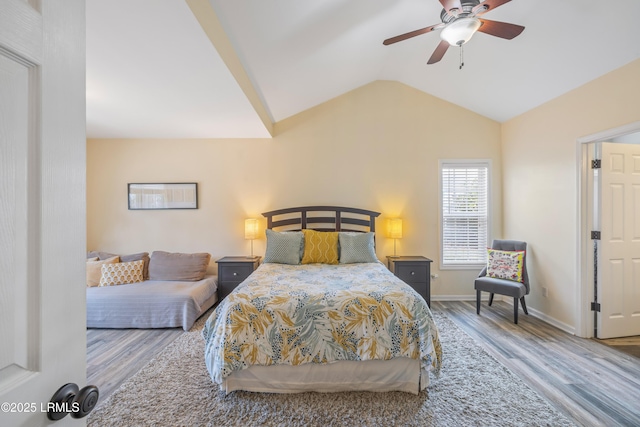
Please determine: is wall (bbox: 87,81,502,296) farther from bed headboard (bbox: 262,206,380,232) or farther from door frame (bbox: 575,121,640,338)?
door frame (bbox: 575,121,640,338)

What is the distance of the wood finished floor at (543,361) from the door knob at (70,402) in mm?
2069

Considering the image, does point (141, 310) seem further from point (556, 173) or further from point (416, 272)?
point (556, 173)

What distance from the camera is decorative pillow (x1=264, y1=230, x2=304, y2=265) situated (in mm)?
3535

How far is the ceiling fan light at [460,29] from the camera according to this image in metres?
2.00

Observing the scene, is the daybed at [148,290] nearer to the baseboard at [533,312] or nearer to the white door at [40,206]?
the white door at [40,206]

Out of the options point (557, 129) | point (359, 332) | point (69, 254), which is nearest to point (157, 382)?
point (359, 332)

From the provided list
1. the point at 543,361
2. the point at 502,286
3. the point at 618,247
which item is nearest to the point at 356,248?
the point at 502,286

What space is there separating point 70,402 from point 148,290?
328cm

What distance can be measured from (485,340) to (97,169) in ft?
18.6

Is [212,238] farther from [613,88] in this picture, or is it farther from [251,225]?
[613,88]

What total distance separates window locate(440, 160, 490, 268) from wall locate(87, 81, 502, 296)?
0.48 ft

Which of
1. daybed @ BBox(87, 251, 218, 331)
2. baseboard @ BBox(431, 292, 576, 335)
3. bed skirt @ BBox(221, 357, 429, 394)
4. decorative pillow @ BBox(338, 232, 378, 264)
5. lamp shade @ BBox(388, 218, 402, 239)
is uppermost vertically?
lamp shade @ BBox(388, 218, 402, 239)

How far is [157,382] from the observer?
2236 mm

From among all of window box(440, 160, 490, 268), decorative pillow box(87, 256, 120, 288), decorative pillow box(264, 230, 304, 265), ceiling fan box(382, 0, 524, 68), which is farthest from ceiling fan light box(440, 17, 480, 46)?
decorative pillow box(87, 256, 120, 288)
